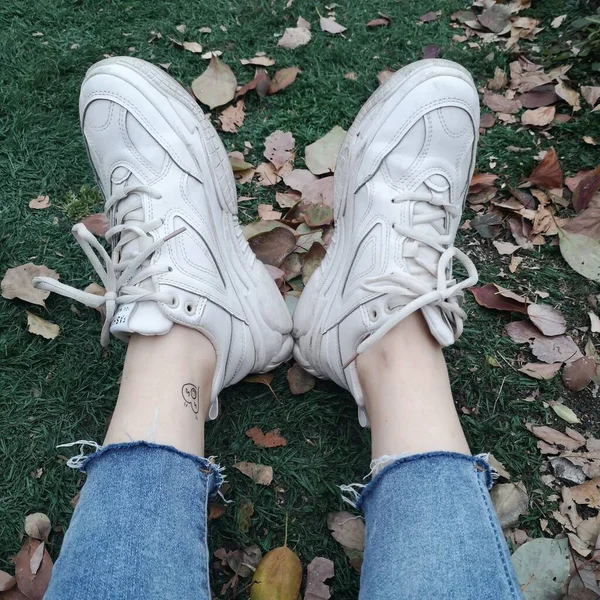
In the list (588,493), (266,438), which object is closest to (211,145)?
(266,438)

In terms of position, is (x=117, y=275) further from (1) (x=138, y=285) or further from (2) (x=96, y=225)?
(2) (x=96, y=225)

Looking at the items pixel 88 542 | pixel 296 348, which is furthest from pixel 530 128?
pixel 88 542

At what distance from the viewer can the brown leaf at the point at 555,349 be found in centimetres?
131

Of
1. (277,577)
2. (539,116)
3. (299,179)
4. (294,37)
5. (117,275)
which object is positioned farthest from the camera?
(294,37)

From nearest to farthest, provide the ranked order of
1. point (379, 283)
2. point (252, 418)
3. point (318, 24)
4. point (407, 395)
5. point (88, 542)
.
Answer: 1. point (88, 542)
2. point (407, 395)
3. point (379, 283)
4. point (252, 418)
5. point (318, 24)

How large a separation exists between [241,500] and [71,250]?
80cm

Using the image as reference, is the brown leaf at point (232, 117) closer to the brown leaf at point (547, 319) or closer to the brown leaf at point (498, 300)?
the brown leaf at point (498, 300)

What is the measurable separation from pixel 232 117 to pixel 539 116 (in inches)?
37.2

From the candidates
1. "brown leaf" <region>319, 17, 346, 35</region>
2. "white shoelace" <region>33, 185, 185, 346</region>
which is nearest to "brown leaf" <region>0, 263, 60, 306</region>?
"white shoelace" <region>33, 185, 185, 346</region>

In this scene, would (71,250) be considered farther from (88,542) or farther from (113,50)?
(88,542)

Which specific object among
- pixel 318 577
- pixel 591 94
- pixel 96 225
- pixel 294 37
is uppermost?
pixel 294 37

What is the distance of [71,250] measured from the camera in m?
1.44

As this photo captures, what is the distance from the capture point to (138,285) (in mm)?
1113

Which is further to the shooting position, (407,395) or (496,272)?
(496,272)
